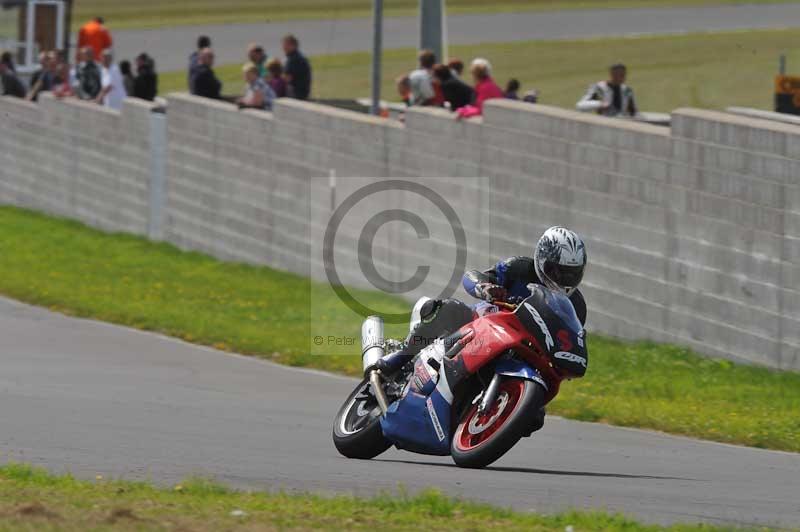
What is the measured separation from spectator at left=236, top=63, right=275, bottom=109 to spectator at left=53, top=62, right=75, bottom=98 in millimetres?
5418

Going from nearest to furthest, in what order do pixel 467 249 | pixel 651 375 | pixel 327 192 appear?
1. pixel 651 375
2. pixel 467 249
3. pixel 327 192

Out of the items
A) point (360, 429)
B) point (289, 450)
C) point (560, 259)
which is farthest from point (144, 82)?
point (560, 259)

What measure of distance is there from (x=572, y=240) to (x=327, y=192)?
40.0 ft

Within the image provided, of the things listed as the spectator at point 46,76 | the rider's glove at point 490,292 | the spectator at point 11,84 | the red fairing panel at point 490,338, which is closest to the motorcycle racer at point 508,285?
the rider's glove at point 490,292

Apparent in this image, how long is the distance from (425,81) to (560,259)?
1162cm

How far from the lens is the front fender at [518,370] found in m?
8.91

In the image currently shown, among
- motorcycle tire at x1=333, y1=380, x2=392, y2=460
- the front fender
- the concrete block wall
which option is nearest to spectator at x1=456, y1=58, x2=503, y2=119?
the concrete block wall

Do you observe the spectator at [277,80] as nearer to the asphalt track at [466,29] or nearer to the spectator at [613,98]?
the spectator at [613,98]

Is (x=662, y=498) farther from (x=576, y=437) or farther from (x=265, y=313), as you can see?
(x=265, y=313)

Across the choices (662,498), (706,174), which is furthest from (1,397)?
(706,174)

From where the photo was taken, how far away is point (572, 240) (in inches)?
353

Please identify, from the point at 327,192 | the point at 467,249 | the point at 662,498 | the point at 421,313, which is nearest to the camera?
the point at 662,498

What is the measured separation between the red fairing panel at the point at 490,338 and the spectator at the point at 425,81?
441 inches

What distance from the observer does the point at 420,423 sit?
9453 mm
